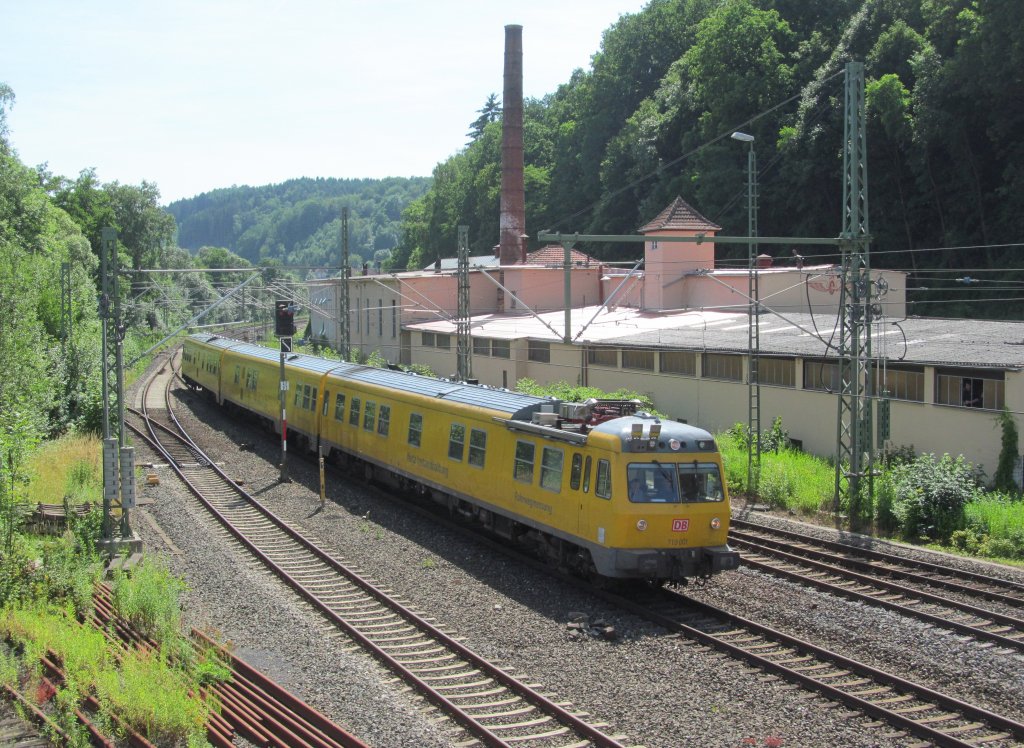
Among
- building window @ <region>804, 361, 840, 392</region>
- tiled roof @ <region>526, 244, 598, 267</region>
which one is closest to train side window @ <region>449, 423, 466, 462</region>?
building window @ <region>804, 361, 840, 392</region>

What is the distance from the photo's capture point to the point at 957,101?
4297cm

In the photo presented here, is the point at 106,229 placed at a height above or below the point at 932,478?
above

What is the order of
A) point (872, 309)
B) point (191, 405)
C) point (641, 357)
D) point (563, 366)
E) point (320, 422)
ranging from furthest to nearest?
point (191, 405) < point (563, 366) < point (641, 357) < point (320, 422) < point (872, 309)

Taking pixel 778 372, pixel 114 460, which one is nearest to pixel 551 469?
pixel 114 460

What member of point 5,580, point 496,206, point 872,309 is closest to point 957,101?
point 872,309

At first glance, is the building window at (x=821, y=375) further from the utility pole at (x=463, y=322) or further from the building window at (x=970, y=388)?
the utility pole at (x=463, y=322)

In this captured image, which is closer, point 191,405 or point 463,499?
point 463,499

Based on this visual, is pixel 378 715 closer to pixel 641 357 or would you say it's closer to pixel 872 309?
pixel 872 309

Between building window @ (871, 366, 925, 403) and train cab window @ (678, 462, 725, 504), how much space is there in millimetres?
10557

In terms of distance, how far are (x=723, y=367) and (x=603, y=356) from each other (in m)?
6.05

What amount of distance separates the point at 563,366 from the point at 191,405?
15348 mm

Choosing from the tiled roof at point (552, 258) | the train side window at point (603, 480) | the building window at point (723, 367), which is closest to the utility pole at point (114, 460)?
the train side window at point (603, 480)

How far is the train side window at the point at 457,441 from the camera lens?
1666cm

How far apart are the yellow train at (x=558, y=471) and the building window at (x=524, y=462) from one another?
2 centimetres
